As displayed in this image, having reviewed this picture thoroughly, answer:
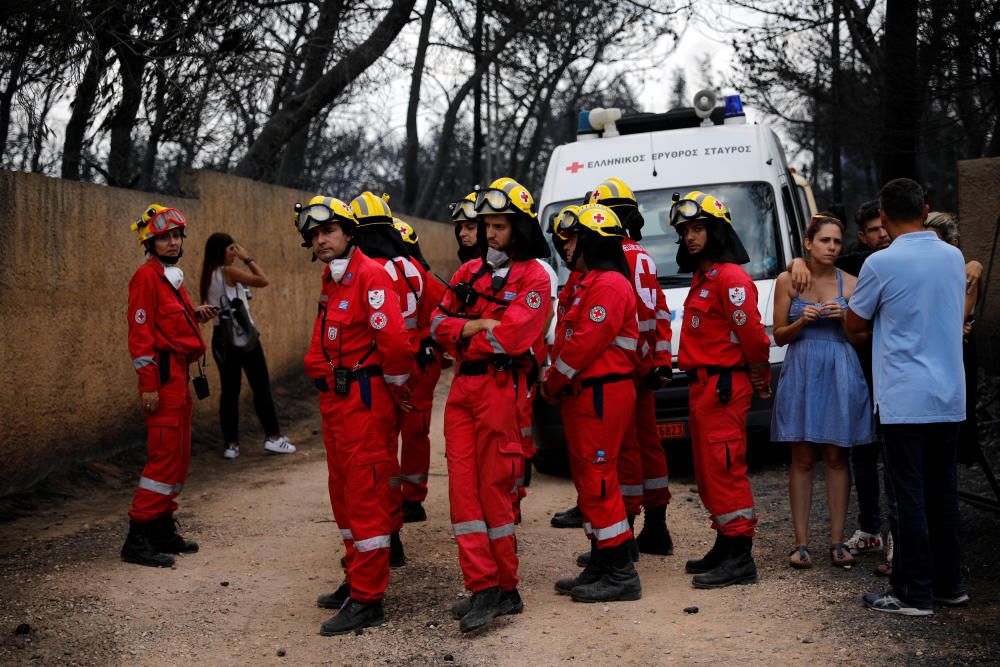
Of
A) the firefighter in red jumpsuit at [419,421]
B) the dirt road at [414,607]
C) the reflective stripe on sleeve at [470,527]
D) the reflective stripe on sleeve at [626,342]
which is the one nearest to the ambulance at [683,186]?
the firefighter in red jumpsuit at [419,421]

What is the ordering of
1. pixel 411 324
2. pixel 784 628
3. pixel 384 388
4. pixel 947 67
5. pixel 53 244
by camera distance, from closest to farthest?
pixel 784 628, pixel 384 388, pixel 411 324, pixel 53 244, pixel 947 67

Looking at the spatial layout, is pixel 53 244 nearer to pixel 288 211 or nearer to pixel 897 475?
pixel 288 211

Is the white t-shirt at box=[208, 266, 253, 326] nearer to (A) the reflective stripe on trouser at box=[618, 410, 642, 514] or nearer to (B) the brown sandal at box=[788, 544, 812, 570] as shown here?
(A) the reflective stripe on trouser at box=[618, 410, 642, 514]

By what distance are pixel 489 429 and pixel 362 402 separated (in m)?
0.65

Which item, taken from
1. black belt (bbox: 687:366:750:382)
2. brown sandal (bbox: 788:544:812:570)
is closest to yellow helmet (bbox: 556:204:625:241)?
black belt (bbox: 687:366:750:382)

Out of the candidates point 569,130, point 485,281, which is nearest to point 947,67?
point 485,281

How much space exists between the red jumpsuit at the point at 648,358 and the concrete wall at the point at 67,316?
465cm

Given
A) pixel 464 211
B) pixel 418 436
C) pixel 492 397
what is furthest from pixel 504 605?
pixel 464 211

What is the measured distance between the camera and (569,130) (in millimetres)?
43125

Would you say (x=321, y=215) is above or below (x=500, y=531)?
above

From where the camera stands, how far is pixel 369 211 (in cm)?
640

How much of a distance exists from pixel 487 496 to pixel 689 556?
1876mm

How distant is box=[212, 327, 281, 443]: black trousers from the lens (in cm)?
998

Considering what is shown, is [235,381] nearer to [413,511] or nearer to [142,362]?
[413,511]
